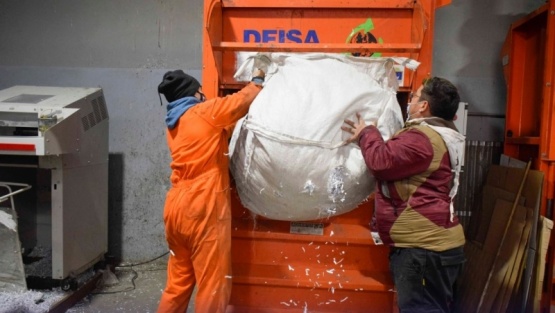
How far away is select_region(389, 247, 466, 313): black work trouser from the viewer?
1577 millimetres

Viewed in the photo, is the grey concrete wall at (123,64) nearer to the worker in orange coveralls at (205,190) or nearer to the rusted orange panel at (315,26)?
the rusted orange panel at (315,26)

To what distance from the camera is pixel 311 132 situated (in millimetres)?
1547

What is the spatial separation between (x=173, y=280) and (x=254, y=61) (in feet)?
3.80

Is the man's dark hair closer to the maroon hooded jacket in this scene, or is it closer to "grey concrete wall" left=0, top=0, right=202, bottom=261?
the maroon hooded jacket

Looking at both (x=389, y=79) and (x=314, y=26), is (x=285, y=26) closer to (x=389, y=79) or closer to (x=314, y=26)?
(x=314, y=26)

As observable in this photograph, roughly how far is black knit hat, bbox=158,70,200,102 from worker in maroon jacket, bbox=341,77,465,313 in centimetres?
80

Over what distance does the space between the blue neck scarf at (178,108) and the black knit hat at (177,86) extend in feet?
0.11

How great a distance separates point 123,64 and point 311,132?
233 cm

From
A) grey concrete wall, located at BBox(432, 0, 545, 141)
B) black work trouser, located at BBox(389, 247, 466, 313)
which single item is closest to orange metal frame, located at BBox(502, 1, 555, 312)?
grey concrete wall, located at BBox(432, 0, 545, 141)

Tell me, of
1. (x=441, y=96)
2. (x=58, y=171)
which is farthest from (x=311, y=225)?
(x=58, y=171)

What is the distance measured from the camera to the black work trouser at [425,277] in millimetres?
1577

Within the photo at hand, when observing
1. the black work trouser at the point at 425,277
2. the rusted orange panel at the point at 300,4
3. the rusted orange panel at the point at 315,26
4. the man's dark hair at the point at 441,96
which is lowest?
the black work trouser at the point at 425,277

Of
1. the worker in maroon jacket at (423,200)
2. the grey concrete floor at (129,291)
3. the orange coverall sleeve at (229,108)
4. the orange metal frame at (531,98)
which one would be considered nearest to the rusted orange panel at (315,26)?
the orange coverall sleeve at (229,108)

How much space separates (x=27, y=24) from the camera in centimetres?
328
